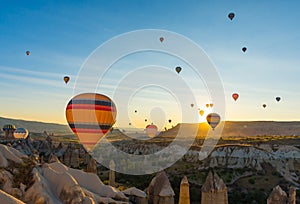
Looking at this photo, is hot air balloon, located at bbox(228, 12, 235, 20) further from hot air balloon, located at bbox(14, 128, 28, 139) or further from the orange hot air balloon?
hot air balloon, located at bbox(14, 128, 28, 139)

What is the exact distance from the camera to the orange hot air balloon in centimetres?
2875

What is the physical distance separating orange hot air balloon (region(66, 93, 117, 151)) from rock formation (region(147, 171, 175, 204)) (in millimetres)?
12806

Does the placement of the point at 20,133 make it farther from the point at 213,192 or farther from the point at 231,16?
the point at 213,192

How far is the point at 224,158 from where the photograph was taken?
50.8 metres

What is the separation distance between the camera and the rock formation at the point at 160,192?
16594 mm

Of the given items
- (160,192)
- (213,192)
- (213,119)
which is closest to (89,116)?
(160,192)

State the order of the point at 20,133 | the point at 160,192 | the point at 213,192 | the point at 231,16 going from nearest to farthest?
the point at 160,192, the point at 213,192, the point at 231,16, the point at 20,133

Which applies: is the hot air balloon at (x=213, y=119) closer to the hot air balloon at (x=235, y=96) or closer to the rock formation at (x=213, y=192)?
the hot air balloon at (x=235, y=96)

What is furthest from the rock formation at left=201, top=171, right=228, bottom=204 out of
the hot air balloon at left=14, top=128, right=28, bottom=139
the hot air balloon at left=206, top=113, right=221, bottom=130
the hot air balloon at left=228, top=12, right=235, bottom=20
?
the hot air balloon at left=14, top=128, right=28, bottom=139

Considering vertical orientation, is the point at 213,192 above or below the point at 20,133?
below

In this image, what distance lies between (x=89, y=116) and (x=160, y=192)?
537 inches

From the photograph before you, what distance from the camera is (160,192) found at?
16.6 m

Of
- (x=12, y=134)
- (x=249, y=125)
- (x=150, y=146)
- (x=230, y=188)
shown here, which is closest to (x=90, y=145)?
(x=230, y=188)

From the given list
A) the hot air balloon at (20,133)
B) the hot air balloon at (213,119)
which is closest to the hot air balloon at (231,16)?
the hot air balloon at (213,119)
